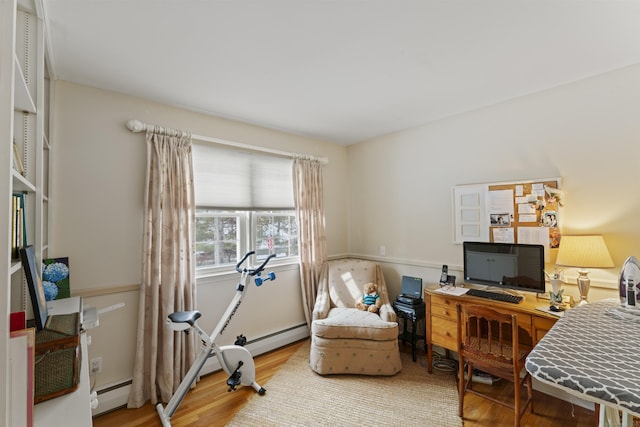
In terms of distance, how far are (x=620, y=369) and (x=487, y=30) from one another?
172cm

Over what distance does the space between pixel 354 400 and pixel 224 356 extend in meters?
1.13

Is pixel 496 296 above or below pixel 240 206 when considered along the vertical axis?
below

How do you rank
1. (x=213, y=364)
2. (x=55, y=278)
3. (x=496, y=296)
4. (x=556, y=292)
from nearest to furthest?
(x=55, y=278) → (x=556, y=292) → (x=496, y=296) → (x=213, y=364)

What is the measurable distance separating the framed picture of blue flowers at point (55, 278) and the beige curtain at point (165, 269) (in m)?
0.48

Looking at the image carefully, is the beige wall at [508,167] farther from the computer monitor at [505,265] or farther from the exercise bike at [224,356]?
the exercise bike at [224,356]

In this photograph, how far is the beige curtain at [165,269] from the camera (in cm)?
229

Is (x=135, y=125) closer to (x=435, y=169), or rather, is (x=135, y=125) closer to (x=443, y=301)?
(x=435, y=169)

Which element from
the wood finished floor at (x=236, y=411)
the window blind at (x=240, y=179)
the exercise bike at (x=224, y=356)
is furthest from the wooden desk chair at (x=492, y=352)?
the window blind at (x=240, y=179)

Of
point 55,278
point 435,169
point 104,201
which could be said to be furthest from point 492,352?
point 104,201

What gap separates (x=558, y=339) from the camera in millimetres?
1199

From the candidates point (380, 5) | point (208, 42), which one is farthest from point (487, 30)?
point (208, 42)

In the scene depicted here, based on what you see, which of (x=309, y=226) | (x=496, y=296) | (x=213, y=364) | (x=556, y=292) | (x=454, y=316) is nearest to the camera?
(x=556, y=292)

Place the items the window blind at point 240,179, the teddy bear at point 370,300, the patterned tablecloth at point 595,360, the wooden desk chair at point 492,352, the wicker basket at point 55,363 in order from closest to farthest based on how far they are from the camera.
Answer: the patterned tablecloth at point 595,360
the wicker basket at point 55,363
the wooden desk chair at point 492,352
the window blind at point 240,179
the teddy bear at point 370,300

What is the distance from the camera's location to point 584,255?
1957mm
